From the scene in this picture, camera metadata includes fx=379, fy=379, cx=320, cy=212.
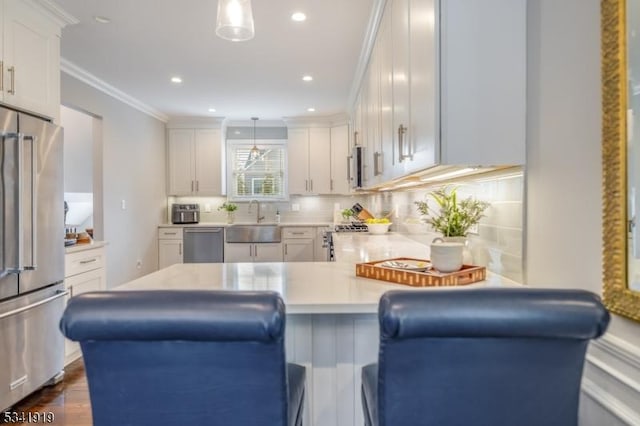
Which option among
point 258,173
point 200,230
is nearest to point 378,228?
point 200,230

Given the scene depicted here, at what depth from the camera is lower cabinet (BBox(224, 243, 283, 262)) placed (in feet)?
18.3

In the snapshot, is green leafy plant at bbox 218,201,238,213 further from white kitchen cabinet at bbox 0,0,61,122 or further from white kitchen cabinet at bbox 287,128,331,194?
white kitchen cabinet at bbox 0,0,61,122

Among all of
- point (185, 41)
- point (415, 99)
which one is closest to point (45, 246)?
point (185, 41)

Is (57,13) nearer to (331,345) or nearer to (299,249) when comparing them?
(331,345)

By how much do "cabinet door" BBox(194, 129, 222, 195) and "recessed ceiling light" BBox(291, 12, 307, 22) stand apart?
3.45 m

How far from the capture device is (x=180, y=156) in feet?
19.1

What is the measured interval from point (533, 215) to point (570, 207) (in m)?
0.22

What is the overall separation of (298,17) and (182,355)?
255 centimetres

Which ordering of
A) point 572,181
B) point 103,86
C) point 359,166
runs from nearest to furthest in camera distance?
point 572,181 < point 359,166 < point 103,86

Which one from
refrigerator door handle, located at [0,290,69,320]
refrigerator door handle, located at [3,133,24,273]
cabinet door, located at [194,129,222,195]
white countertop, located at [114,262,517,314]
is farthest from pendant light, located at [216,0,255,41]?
cabinet door, located at [194,129,222,195]

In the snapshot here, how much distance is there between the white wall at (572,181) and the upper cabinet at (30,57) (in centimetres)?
273

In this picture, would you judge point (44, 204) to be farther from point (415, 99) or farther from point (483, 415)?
point (483, 415)

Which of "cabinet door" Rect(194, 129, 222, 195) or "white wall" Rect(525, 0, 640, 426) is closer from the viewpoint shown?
"white wall" Rect(525, 0, 640, 426)

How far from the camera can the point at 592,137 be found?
101 centimetres
